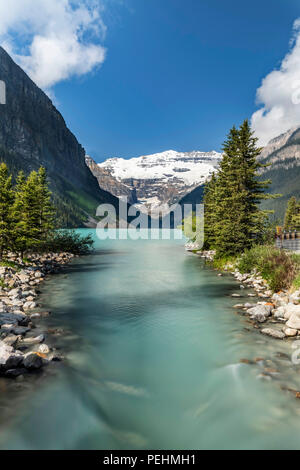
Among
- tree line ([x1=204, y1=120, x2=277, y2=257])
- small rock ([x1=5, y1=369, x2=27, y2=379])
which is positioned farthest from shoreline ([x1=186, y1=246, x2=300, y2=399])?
tree line ([x1=204, y1=120, x2=277, y2=257])

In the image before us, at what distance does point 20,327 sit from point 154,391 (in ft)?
20.9

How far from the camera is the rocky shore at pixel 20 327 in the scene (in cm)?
786

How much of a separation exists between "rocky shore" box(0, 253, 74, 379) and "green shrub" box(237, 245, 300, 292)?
13518mm

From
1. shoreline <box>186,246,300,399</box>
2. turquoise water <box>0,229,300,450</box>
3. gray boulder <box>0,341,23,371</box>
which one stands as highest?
gray boulder <box>0,341,23,371</box>

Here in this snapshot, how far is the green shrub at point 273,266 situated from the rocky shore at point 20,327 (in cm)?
1352

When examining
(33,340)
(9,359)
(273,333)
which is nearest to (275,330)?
(273,333)

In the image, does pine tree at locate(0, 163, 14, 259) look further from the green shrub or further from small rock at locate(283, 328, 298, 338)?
small rock at locate(283, 328, 298, 338)

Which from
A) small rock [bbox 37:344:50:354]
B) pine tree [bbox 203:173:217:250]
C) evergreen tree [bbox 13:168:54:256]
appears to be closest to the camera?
small rock [bbox 37:344:50:354]

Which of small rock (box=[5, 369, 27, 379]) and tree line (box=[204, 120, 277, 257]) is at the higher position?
tree line (box=[204, 120, 277, 257])

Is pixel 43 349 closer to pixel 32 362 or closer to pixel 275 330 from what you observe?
pixel 32 362

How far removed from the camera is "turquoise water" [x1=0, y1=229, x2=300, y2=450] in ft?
18.4

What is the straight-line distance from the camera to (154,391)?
7.27 metres

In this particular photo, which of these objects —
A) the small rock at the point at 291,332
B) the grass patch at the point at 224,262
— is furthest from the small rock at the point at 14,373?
the grass patch at the point at 224,262

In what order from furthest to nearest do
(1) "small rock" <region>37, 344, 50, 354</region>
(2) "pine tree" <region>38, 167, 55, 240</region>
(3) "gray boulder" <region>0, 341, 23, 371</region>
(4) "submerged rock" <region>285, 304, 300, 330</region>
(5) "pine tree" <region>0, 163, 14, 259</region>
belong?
(2) "pine tree" <region>38, 167, 55, 240</region>
(5) "pine tree" <region>0, 163, 14, 259</region>
(4) "submerged rock" <region>285, 304, 300, 330</region>
(1) "small rock" <region>37, 344, 50, 354</region>
(3) "gray boulder" <region>0, 341, 23, 371</region>
